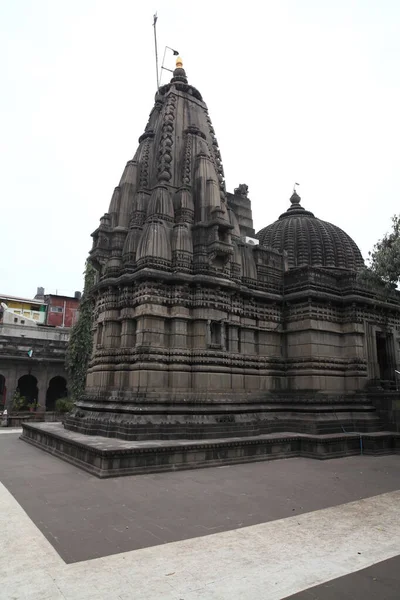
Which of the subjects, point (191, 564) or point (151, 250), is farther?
point (151, 250)

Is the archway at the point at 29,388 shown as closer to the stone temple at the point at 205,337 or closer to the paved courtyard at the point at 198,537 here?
the stone temple at the point at 205,337

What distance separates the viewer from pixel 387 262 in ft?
46.1

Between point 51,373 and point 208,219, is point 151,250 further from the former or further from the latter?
point 51,373

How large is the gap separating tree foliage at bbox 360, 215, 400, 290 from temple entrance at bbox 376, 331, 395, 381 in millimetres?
7301

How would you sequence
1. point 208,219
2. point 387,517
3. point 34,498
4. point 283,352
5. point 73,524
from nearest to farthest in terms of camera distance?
point 73,524
point 387,517
point 34,498
point 208,219
point 283,352

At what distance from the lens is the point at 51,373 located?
43094 mm

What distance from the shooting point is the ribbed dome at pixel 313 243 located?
86.7 ft

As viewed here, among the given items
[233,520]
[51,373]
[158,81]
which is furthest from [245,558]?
[51,373]

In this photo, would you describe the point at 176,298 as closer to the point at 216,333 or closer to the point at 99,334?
the point at 216,333

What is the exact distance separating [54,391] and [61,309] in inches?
1065

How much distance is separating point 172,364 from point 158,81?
61.5 feet

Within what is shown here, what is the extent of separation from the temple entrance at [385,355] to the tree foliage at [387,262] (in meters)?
7.30

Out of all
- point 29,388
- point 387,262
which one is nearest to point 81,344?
point 29,388

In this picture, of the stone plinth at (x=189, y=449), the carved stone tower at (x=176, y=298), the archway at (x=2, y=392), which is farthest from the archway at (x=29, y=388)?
the carved stone tower at (x=176, y=298)
